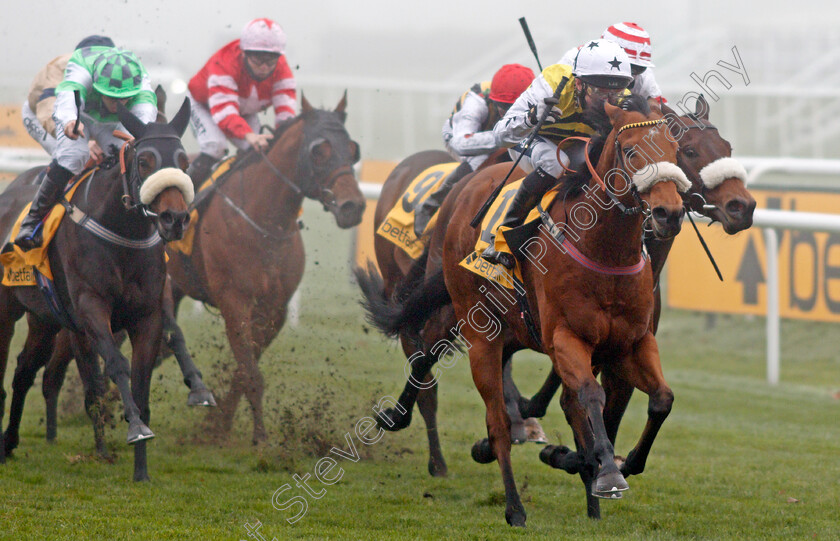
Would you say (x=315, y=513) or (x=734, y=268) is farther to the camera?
(x=734, y=268)

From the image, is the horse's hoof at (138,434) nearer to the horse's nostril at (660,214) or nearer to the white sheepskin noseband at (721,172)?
the horse's nostril at (660,214)

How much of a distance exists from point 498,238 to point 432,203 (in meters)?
1.55

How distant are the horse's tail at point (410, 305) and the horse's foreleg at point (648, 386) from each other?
4.47ft

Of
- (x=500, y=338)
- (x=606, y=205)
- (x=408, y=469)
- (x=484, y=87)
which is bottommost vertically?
(x=408, y=469)

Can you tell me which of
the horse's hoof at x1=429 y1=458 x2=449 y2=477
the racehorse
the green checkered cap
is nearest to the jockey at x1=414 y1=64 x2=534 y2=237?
the racehorse

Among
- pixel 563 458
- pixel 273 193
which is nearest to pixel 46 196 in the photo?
pixel 273 193

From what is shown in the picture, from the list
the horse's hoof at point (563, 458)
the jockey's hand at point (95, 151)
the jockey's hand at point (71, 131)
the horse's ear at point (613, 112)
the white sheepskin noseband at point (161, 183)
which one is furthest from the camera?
the jockey's hand at point (95, 151)

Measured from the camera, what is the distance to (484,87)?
6.16 meters

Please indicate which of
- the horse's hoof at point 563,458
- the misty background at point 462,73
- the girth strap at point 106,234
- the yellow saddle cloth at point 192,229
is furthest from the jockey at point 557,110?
the misty background at point 462,73

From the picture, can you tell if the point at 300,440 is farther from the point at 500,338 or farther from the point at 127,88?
the point at 127,88

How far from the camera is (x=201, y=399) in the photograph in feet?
18.2

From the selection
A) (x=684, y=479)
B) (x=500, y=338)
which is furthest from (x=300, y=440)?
(x=684, y=479)

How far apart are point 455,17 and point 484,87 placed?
24.1m

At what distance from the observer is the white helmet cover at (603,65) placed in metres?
4.14
